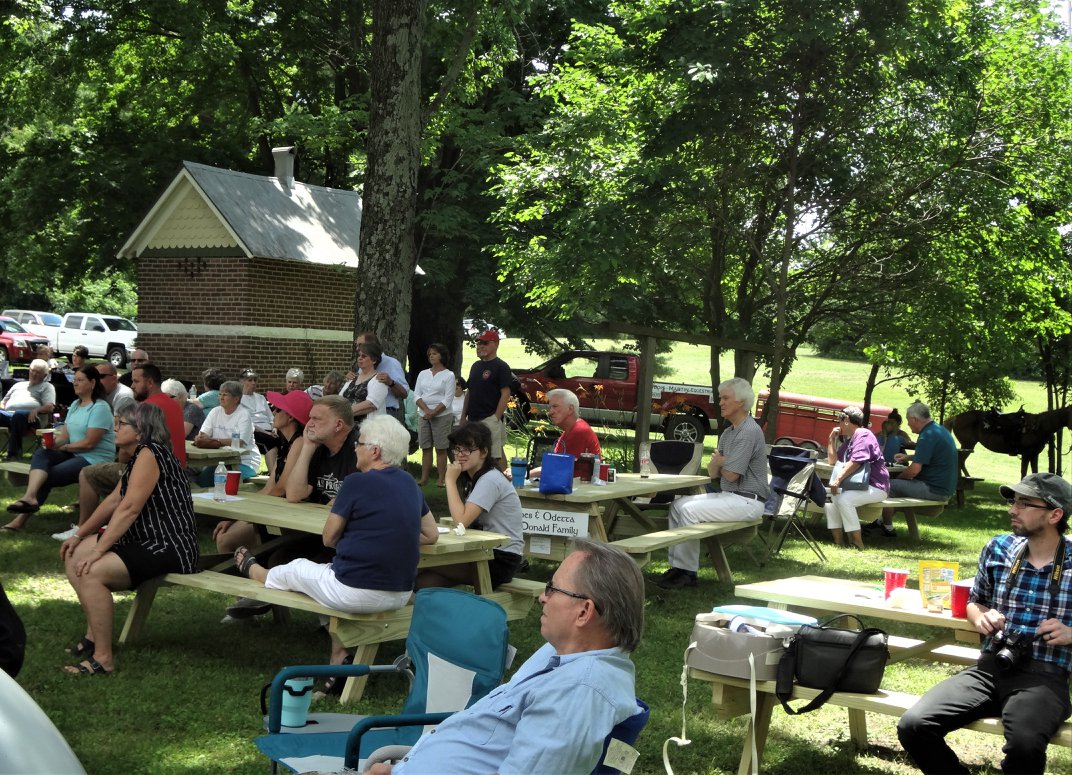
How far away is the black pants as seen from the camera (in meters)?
4.16

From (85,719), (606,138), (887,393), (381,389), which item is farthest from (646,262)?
(887,393)

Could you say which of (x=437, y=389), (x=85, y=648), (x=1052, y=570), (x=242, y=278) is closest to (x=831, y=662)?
(x=1052, y=570)

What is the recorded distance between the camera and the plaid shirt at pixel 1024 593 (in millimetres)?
4395

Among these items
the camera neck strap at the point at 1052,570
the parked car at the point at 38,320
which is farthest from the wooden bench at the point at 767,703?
the parked car at the point at 38,320

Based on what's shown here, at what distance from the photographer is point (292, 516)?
6441mm

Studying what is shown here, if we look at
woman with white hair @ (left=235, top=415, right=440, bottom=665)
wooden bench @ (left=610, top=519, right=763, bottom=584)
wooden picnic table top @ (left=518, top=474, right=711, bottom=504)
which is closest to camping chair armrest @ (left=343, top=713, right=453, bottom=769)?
woman with white hair @ (left=235, top=415, right=440, bottom=665)

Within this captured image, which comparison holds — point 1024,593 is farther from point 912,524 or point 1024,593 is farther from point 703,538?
point 912,524

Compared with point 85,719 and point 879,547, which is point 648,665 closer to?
point 85,719

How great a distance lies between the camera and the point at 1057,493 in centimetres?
446

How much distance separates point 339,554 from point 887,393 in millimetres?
46464

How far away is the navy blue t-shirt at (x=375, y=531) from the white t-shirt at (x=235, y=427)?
5.51 metres

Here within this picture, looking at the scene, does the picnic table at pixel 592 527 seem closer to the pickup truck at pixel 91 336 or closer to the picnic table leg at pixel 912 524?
the picnic table leg at pixel 912 524

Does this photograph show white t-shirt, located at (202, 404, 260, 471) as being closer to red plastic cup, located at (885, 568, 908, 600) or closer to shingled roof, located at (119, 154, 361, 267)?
red plastic cup, located at (885, 568, 908, 600)

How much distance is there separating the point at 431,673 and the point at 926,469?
10.1m
